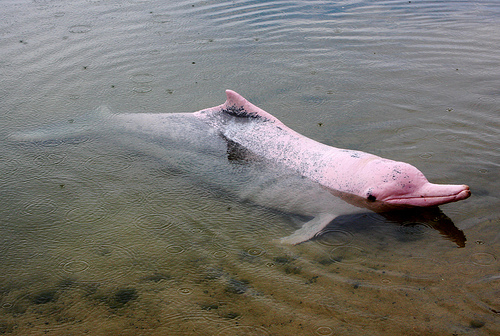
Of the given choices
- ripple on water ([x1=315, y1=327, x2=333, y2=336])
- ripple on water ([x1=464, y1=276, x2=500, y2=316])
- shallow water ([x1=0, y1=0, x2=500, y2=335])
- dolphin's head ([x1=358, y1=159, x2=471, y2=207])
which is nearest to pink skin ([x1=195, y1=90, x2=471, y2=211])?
dolphin's head ([x1=358, y1=159, x2=471, y2=207])

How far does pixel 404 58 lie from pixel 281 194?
5625 mm

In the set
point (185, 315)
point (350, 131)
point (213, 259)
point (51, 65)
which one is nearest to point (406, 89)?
point (350, 131)

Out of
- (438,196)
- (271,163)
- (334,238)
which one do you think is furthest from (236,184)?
(438,196)

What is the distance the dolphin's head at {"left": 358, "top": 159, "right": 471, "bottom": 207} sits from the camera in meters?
4.78

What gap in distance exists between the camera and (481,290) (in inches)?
151

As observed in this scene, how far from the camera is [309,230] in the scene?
4863 mm

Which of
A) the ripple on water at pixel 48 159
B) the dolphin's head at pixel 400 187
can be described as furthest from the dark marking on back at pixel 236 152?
the ripple on water at pixel 48 159

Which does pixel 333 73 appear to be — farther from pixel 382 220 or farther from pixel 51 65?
pixel 51 65

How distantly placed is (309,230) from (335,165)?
1137 millimetres

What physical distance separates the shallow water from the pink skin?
32 cm

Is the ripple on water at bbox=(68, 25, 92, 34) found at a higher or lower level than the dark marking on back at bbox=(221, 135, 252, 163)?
Answer: higher

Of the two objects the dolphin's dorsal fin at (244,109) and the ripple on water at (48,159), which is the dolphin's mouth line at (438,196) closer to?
the dolphin's dorsal fin at (244,109)

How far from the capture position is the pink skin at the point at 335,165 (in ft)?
16.3

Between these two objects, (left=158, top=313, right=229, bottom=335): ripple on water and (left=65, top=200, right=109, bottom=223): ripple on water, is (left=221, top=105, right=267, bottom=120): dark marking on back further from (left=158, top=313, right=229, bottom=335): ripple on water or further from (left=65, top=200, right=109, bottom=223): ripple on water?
(left=158, top=313, right=229, bottom=335): ripple on water
